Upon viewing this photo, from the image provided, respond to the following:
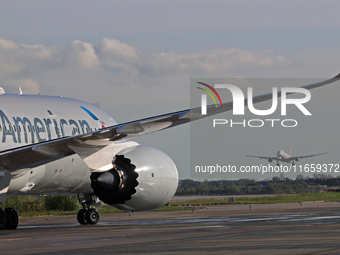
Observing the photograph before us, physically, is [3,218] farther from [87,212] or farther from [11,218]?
[87,212]

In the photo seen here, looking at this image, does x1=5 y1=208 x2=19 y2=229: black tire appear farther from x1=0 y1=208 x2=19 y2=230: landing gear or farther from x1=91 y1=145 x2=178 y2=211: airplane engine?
x1=91 y1=145 x2=178 y2=211: airplane engine

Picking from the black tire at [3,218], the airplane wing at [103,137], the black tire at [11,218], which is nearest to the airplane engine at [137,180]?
the airplane wing at [103,137]

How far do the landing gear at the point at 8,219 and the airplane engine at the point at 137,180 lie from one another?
4.39 meters

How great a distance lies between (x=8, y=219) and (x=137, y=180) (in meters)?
5.45

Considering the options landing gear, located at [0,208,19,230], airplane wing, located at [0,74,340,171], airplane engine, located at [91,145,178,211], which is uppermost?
airplane wing, located at [0,74,340,171]

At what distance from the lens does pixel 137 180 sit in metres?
17.3

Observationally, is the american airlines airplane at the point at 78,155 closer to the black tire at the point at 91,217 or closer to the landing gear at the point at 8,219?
the landing gear at the point at 8,219

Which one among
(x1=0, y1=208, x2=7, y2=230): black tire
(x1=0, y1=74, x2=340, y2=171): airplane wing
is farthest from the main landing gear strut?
(x1=0, y1=74, x2=340, y2=171): airplane wing

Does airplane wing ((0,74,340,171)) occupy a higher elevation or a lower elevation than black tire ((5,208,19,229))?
higher

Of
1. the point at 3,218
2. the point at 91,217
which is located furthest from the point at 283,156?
the point at 3,218

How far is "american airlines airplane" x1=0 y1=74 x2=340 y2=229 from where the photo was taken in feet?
49.1

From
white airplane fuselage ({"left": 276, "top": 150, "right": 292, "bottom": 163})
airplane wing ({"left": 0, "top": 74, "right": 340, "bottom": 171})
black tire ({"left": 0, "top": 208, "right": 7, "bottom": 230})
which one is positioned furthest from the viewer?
white airplane fuselage ({"left": 276, "top": 150, "right": 292, "bottom": 163})

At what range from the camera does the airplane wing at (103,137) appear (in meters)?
14.5

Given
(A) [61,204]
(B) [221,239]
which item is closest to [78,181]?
(B) [221,239]
